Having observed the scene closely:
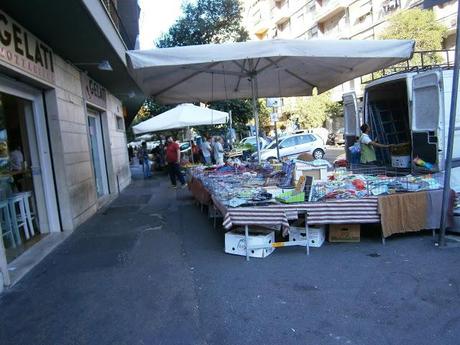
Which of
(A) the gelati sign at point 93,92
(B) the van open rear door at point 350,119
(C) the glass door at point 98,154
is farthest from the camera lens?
(C) the glass door at point 98,154

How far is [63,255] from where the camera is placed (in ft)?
19.5

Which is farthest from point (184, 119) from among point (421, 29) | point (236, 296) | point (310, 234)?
point (421, 29)

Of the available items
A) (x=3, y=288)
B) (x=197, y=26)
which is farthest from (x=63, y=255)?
(x=197, y=26)

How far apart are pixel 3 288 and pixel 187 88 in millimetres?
5952

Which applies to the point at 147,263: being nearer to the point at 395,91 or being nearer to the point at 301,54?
the point at 301,54

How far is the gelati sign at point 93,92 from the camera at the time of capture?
31.6 ft

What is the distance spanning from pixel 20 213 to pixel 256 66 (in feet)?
16.3

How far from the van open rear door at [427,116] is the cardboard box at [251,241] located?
11.6ft

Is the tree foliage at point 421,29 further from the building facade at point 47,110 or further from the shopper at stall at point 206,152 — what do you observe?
the building facade at point 47,110

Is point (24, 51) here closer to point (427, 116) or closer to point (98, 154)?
point (98, 154)

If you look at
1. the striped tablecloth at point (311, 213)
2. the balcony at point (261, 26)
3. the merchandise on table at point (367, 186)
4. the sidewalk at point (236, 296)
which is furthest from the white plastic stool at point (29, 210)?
the balcony at point (261, 26)

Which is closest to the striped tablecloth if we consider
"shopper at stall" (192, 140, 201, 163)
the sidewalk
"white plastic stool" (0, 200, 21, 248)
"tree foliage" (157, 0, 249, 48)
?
the sidewalk

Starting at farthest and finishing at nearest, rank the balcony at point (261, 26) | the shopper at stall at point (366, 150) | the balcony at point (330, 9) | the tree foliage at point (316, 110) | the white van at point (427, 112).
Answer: the balcony at point (261, 26)
the tree foliage at point (316, 110)
the balcony at point (330, 9)
the shopper at stall at point (366, 150)
the white van at point (427, 112)

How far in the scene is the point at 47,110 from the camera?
7.25 m
